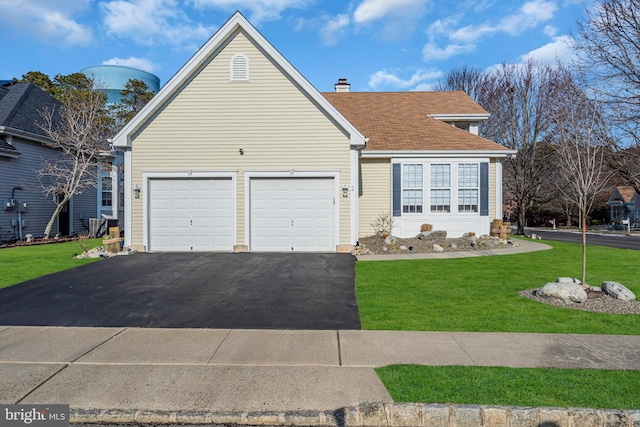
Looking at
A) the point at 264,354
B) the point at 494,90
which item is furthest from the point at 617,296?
the point at 494,90

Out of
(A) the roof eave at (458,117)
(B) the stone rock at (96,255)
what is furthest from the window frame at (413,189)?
(B) the stone rock at (96,255)

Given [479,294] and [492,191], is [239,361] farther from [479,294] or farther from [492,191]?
[492,191]

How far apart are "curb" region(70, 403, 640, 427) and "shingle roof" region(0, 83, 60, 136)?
20057 millimetres

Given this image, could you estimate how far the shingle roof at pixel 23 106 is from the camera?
18.4 metres

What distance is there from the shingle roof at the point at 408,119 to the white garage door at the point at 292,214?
3.80m

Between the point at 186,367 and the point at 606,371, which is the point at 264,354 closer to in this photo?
the point at 186,367

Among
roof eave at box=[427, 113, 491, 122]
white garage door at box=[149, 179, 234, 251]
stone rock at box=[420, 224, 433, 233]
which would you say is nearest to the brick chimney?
→ roof eave at box=[427, 113, 491, 122]

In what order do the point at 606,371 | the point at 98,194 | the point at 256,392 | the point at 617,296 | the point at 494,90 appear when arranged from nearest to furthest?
the point at 256,392
the point at 606,371
the point at 617,296
the point at 98,194
the point at 494,90

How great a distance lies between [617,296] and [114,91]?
54.3 metres

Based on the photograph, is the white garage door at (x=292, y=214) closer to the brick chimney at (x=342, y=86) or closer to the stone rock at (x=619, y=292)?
the stone rock at (x=619, y=292)

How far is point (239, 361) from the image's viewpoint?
4.38 meters

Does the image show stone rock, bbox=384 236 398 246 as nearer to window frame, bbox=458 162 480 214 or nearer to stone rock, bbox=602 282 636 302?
window frame, bbox=458 162 480 214

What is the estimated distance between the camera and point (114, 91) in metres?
47.7

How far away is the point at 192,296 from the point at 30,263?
23.7 ft
